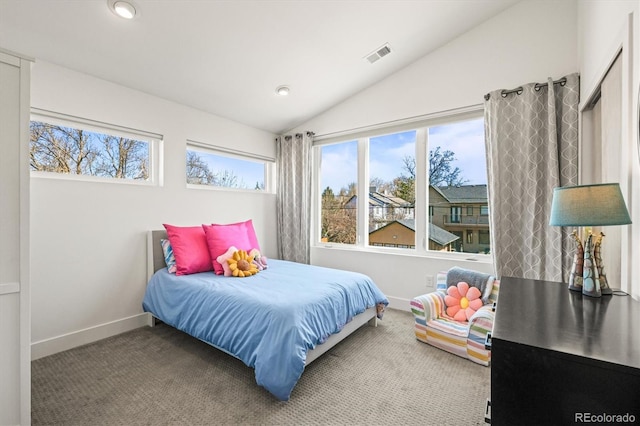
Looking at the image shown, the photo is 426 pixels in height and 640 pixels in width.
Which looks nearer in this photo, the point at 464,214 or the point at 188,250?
the point at 188,250

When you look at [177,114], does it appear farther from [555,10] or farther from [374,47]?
[555,10]

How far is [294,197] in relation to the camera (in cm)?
406

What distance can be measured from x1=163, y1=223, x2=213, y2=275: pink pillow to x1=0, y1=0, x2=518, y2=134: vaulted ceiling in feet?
4.76

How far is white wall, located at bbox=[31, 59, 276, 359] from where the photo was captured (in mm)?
2271

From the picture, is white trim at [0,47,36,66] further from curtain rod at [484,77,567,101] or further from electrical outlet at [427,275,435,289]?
electrical outlet at [427,275,435,289]

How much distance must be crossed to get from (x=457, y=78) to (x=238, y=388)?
11.2 ft

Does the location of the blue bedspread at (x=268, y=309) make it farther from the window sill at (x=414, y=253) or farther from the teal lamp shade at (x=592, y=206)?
the teal lamp shade at (x=592, y=206)

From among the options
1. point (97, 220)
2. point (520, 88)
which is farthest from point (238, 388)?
point (520, 88)

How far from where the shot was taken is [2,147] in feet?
4.41

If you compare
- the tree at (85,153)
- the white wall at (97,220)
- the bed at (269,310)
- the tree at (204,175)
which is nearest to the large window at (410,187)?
the bed at (269,310)

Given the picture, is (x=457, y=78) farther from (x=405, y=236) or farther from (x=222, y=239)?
(x=222, y=239)

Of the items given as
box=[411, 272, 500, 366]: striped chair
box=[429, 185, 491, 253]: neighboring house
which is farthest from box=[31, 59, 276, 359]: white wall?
box=[429, 185, 491, 253]: neighboring house

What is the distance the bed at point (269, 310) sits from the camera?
5.70 feet

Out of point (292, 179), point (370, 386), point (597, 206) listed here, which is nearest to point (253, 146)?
point (292, 179)
